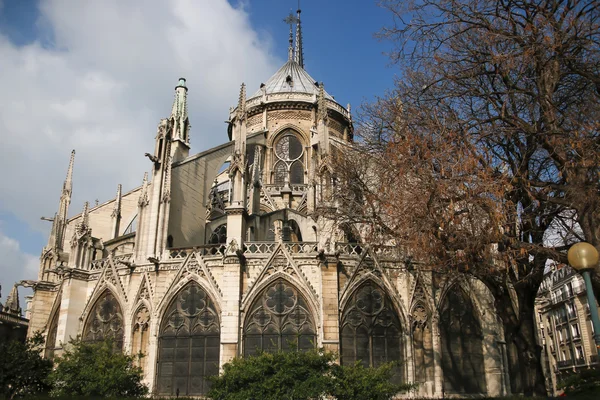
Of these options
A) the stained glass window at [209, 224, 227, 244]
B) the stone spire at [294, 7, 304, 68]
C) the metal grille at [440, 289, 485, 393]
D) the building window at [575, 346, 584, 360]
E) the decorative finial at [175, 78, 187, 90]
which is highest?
the stone spire at [294, 7, 304, 68]

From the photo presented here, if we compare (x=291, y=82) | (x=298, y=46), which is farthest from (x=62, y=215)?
(x=298, y=46)

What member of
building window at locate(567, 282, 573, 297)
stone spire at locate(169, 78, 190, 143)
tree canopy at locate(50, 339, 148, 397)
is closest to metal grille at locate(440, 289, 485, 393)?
tree canopy at locate(50, 339, 148, 397)

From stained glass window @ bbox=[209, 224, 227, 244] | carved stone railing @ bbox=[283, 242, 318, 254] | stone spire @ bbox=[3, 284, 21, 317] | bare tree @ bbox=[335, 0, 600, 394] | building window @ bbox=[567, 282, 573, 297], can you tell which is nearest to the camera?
bare tree @ bbox=[335, 0, 600, 394]

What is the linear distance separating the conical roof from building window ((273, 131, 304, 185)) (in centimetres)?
383

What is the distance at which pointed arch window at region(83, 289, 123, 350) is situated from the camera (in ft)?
71.3

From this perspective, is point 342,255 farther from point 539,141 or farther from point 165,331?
point 539,141

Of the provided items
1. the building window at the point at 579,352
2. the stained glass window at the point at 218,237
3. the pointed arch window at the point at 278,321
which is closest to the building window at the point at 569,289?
the building window at the point at 579,352

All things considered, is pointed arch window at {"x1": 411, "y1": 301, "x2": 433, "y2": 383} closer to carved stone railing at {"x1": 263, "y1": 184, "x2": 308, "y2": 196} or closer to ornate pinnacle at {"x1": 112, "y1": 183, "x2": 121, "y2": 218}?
carved stone railing at {"x1": 263, "y1": 184, "x2": 308, "y2": 196}

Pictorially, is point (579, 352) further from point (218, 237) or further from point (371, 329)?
point (218, 237)

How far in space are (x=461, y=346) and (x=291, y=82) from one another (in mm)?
23407

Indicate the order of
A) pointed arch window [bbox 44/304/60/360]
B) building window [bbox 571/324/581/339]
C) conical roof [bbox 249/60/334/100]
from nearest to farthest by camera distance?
pointed arch window [bbox 44/304/60/360] → conical roof [bbox 249/60/334/100] → building window [bbox 571/324/581/339]

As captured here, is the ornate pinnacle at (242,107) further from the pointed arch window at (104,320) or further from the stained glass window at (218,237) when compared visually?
the pointed arch window at (104,320)

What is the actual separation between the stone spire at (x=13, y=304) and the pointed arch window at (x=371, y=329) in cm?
2309

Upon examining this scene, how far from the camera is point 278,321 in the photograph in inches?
787
